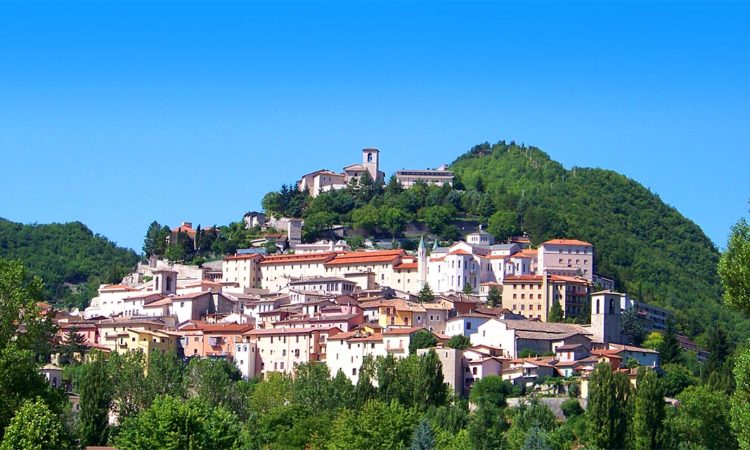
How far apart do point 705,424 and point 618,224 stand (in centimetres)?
6949

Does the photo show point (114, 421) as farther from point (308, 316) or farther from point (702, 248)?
point (702, 248)

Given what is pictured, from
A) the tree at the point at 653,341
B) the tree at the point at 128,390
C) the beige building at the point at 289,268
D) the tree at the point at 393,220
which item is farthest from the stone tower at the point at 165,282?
the tree at the point at 653,341

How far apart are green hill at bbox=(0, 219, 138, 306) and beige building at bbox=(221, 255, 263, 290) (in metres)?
13.6

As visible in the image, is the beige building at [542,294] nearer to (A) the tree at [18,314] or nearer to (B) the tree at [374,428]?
(B) the tree at [374,428]

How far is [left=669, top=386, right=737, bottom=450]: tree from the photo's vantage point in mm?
58812

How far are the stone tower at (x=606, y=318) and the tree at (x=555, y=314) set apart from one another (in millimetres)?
3589

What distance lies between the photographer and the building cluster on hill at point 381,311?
7519 centimetres

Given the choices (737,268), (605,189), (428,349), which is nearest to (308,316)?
(428,349)

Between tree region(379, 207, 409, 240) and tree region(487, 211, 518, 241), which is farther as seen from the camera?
tree region(379, 207, 409, 240)

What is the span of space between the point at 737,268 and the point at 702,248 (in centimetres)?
9975

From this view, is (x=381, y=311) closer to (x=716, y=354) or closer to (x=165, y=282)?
(x=716, y=354)

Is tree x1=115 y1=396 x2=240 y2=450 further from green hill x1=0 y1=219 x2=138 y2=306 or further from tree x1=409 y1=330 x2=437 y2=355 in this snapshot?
green hill x1=0 y1=219 x2=138 y2=306

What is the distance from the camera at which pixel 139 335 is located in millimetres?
82812

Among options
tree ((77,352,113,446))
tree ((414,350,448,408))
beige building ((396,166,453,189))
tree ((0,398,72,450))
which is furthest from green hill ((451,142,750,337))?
tree ((0,398,72,450))
